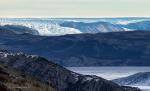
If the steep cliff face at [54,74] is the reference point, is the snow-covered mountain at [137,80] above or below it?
below

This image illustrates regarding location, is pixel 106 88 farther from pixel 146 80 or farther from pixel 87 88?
pixel 146 80

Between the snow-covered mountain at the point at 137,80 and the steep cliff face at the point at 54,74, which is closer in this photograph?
the steep cliff face at the point at 54,74

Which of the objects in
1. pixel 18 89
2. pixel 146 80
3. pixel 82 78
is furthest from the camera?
pixel 146 80

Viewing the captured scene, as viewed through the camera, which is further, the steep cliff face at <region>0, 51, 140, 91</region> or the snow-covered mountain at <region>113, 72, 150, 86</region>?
the snow-covered mountain at <region>113, 72, 150, 86</region>

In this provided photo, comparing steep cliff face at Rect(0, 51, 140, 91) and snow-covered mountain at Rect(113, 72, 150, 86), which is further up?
steep cliff face at Rect(0, 51, 140, 91)

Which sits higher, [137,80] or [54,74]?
[54,74]

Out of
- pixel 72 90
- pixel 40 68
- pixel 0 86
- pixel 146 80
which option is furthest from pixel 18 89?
pixel 146 80

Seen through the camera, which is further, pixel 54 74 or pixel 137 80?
pixel 137 80

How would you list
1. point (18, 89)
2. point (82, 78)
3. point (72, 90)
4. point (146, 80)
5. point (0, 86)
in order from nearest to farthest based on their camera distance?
point (0, 86) → point (18, 89) → point (72, 90) → point (82, 78) → point (146, 80)
